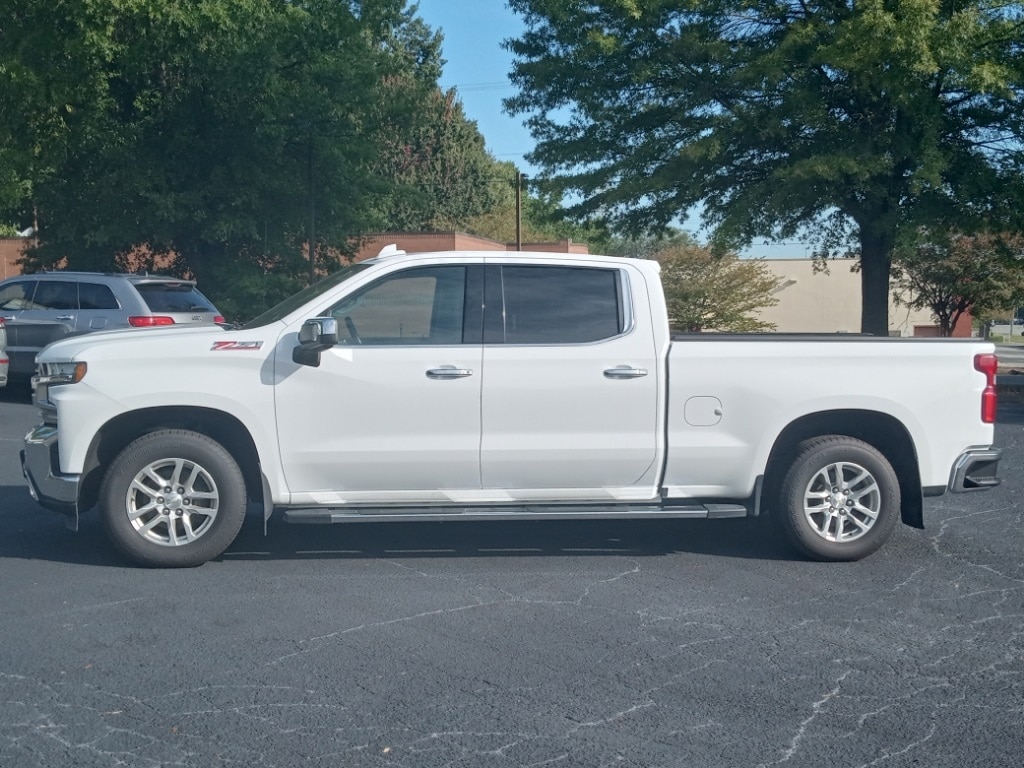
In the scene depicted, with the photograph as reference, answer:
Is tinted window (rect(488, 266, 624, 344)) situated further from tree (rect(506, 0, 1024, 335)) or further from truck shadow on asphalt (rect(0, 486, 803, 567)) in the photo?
tree (rect(506, 0, 1024, 335))

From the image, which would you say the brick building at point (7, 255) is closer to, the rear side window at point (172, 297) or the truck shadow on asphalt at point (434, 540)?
the rear side window at point (172, 297)

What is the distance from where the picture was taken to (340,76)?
76.2 ft

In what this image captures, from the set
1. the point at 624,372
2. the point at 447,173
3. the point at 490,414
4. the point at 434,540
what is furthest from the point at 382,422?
the point at 447,173

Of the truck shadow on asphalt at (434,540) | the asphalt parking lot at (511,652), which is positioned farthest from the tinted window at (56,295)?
the asphalt parking lot at (511,652)

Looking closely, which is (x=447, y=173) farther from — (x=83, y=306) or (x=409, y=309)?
(x=409, y=309)

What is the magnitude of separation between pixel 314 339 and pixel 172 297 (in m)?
9.89

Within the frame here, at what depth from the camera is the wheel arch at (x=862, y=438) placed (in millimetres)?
7316

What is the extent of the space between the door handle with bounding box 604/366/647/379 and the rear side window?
1004 centimetres

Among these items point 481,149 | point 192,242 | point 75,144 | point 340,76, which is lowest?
point 192,242

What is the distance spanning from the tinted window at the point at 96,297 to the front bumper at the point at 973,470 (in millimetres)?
11581

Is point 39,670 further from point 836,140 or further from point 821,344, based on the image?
point 836,140

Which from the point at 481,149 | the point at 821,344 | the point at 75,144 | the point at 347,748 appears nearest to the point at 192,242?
the point at 75,144

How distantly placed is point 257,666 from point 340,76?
1964 centimetres

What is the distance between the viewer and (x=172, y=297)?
51.9 ft
